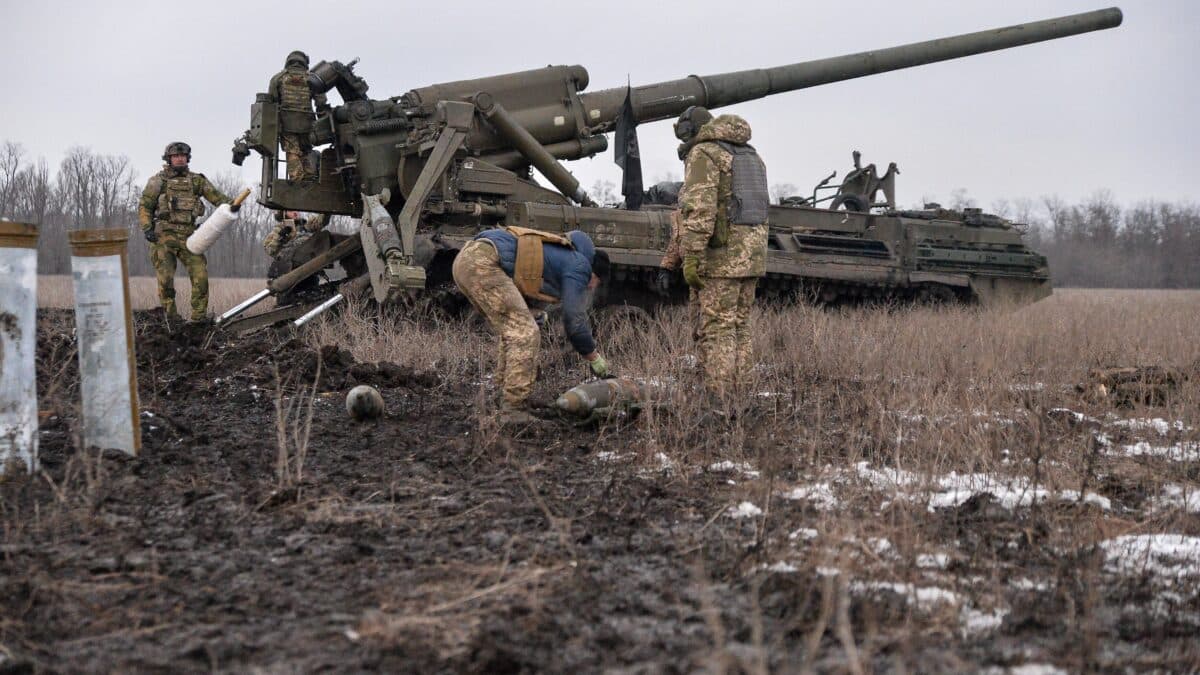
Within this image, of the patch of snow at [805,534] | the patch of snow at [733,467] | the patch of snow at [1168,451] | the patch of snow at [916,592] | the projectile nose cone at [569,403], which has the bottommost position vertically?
the patch of snow at [916,592]

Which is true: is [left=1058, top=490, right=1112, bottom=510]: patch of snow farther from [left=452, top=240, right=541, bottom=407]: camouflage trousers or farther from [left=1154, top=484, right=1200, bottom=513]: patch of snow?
[left=452, top=240, right=541, bottom=407]: camouflage trousers

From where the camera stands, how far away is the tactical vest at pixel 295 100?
1115cm

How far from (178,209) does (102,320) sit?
785 cm

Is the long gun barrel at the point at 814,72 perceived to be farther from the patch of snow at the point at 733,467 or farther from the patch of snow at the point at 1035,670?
the patch of snow at the point at 1035,670

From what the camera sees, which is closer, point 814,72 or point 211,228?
point 211,228

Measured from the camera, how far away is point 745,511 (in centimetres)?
461

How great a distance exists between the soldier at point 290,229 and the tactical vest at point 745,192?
6.06 meters

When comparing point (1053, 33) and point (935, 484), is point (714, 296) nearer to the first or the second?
point (935, 484)

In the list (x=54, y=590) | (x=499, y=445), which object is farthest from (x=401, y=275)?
(x=54, y=590)

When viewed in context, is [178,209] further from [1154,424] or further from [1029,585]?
[1029,585]

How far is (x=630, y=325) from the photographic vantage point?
37.7 feet

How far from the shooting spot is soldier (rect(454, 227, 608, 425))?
22.5ft

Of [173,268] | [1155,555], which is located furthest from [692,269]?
[173,268]

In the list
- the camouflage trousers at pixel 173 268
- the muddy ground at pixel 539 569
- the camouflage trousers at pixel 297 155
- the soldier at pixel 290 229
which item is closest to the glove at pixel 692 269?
the muddy ground at pixel 539 569
